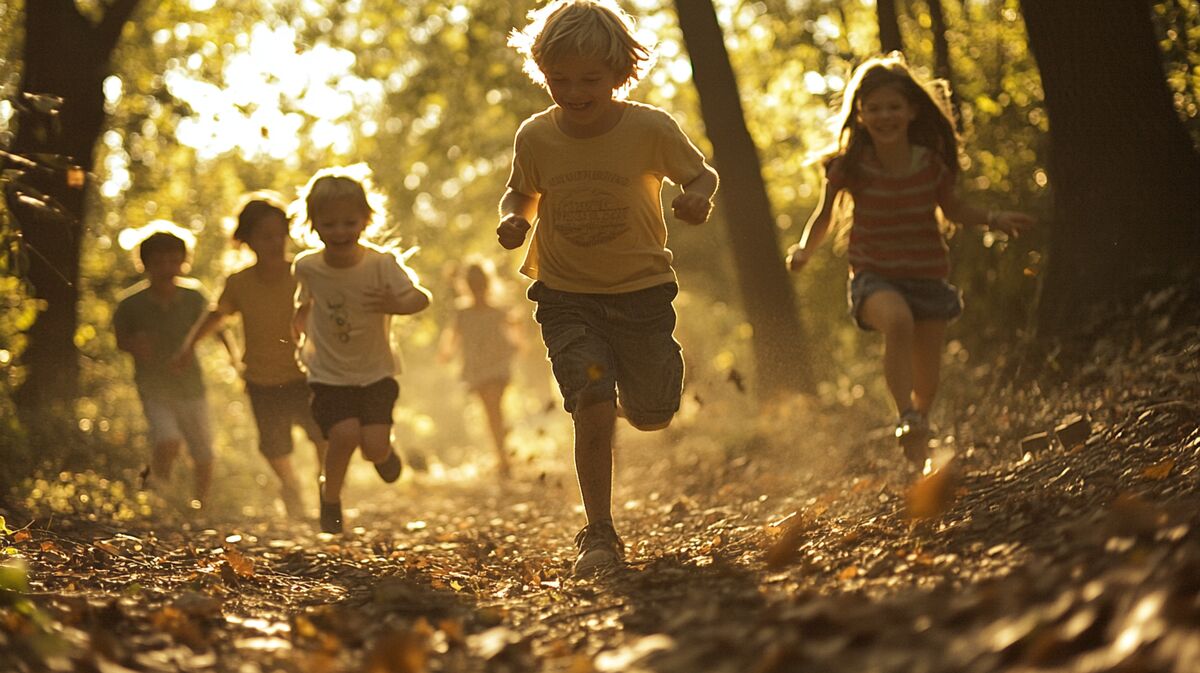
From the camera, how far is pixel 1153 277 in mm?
6875

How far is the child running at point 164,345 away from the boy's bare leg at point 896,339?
486cm

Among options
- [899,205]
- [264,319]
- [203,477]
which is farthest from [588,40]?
[203,477]

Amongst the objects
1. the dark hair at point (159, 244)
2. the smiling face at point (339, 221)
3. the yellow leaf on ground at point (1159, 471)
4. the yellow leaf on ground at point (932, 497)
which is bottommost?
the yellow leaf on ground at point (1159, 471)

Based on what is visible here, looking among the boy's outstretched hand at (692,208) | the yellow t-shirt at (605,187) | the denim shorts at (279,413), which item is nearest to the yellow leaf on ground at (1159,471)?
the boy's outstretched hand at (692,208)

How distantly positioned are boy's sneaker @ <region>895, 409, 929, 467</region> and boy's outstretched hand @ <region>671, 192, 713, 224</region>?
1.64 meters

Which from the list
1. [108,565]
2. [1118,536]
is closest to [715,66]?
[108,565]

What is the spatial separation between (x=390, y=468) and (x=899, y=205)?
3.21 metres

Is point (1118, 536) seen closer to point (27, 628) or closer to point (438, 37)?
point (27, 628)

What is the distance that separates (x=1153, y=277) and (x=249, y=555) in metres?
4.79

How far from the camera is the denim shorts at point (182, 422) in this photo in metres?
9.17

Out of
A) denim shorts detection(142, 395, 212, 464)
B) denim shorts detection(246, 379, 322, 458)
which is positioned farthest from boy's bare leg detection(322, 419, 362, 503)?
denim shorts detection(142, 395, 212, 464)

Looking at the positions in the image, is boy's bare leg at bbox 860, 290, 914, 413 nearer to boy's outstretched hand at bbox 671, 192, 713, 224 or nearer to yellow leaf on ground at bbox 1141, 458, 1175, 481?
boy's outstretched hand at bbox 671, 192, 713, 224

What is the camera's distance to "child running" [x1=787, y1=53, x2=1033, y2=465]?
6.69 meters

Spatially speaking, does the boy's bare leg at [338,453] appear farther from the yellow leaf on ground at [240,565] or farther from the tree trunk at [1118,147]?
the tree trunk at [1118,147]
